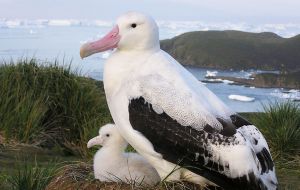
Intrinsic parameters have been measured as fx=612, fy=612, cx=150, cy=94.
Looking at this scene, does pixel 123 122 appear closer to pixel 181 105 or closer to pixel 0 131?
pixel 181 105

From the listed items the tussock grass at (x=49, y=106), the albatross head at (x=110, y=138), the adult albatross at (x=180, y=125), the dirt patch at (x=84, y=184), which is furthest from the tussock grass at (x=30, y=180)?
the tussock grass at (x=49, y=106)

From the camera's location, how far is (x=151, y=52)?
457 cm

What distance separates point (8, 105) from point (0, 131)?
60cm

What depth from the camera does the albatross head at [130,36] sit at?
15.0ft

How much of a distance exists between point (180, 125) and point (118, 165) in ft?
3.14

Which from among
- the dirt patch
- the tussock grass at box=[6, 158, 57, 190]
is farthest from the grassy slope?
the dirt patch

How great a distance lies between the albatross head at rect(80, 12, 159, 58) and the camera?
4.57 meters

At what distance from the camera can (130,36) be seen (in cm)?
458

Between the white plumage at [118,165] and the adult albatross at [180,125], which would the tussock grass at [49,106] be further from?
the adult albatross at [180,125]

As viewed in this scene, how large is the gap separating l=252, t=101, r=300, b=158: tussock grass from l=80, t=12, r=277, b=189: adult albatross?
5.09 meters

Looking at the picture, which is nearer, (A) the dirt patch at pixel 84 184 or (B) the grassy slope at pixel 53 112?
(A) the dirt patch at pixel 84 184

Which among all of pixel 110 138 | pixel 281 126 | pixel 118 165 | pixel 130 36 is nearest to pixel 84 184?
pixel 118 165

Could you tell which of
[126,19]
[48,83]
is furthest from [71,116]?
[126,19]

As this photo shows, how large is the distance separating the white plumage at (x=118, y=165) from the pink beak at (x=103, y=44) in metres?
0.85
